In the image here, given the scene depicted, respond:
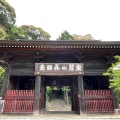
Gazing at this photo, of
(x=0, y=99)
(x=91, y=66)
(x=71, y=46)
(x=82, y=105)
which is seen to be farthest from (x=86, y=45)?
(x=0, y=99)

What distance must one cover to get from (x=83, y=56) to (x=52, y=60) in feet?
7.08

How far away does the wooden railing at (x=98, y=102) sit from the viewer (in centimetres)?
789

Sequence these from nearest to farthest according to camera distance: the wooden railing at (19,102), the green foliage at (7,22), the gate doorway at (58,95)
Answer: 1. the wooden railing at (19,102)
2. the gate doorway at (58,95)
3. the green foliage at (7,22)

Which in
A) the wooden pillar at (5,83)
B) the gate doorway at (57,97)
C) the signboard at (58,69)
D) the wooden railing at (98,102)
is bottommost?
the gate doorway at (57,97)

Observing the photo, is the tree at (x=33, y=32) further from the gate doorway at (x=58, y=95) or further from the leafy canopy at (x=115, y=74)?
the leafy canopy at (x=115, y=74)

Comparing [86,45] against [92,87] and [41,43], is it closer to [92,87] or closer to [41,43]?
[41,43]

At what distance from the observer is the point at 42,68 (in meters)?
8.38

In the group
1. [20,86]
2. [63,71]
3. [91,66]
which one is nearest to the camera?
[63,71]

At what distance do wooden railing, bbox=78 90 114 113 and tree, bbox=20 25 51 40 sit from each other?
1323 inches

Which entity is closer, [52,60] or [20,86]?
[52,60]

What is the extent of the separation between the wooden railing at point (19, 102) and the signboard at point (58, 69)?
60.2 inches

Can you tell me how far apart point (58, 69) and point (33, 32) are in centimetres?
3306

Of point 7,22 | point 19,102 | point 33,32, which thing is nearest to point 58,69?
point 19,102

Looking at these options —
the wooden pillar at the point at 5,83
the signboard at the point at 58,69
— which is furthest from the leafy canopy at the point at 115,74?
the wooden pillar at the point at 5,83
